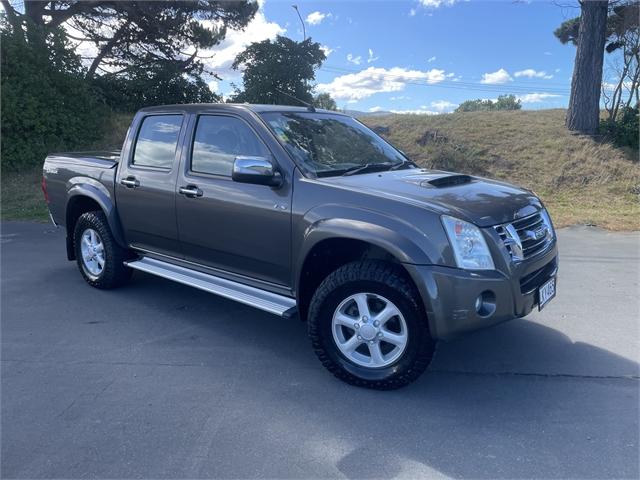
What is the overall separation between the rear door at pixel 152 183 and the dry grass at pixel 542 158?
6.67 meters

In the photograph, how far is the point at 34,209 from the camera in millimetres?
10430

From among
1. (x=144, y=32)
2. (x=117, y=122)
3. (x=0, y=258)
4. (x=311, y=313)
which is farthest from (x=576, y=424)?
(x=144, y=32)

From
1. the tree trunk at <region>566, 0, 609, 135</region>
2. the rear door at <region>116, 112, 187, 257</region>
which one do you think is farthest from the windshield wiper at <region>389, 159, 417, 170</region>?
the tree trunk at <region>566, 0, 609, 135</region>

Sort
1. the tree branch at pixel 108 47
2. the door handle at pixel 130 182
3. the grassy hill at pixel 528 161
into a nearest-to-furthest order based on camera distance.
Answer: the door handle at pixel 130 182 < the grassy hill at pixel 528 161 < the tree branch at pixel 108 47

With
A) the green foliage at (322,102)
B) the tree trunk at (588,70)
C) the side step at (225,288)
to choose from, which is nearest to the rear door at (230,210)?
the side step at (225,288)

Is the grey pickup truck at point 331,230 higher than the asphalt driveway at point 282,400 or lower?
higher

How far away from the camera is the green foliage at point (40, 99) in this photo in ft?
43.4

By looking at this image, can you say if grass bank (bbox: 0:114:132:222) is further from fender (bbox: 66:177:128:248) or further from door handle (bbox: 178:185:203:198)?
door handle (bbox: 178:185:203:198)

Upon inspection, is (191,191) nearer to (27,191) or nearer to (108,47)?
(27,191)

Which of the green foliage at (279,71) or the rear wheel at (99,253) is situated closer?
the rear wheel at (99,253)

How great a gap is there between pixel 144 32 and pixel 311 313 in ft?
61.5

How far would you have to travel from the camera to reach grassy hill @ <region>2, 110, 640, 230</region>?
1027cm

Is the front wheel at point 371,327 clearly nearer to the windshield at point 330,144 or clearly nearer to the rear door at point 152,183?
the windshield at point 330,144

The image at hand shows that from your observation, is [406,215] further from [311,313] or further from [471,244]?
[311,313]
